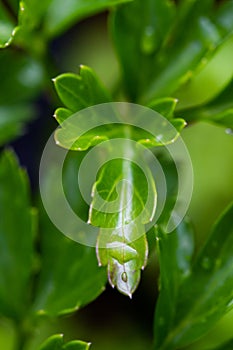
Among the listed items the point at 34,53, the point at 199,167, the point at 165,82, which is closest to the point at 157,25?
the point at 165,82

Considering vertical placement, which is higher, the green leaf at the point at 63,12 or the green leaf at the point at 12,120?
the green leaf at the point at 63,12

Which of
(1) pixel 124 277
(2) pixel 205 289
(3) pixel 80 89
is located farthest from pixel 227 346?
(3) pixel 80 89

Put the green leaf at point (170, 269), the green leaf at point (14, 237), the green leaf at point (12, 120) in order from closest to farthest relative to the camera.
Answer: the green leaf at point (170, 269) < the green leaf at point (14, 237) < the green leaf at point (12, 120)

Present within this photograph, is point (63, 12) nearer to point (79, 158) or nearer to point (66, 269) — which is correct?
point (79, 158)

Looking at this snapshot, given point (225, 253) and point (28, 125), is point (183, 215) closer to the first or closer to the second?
point (225, 253)

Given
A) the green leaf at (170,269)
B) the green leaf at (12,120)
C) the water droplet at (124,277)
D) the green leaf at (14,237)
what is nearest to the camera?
the water droplet at (124,277)

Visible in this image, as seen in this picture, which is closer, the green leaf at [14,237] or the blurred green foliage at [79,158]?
the blurred green foliage at [79,158]

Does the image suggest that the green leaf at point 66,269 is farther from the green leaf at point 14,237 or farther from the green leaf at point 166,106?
the green leaf at point 166,106

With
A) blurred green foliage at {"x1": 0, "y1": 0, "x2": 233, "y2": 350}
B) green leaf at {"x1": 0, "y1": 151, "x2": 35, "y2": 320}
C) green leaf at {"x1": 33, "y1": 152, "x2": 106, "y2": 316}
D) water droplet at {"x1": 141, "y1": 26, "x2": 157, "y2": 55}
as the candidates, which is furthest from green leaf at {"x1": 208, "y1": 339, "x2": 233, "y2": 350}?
water droplet at {"x1": 141, "y1": 26, "x2": 157, "y2": 55}

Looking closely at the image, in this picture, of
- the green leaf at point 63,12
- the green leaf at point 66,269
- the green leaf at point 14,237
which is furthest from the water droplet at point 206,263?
the green leaf at point 63,12
